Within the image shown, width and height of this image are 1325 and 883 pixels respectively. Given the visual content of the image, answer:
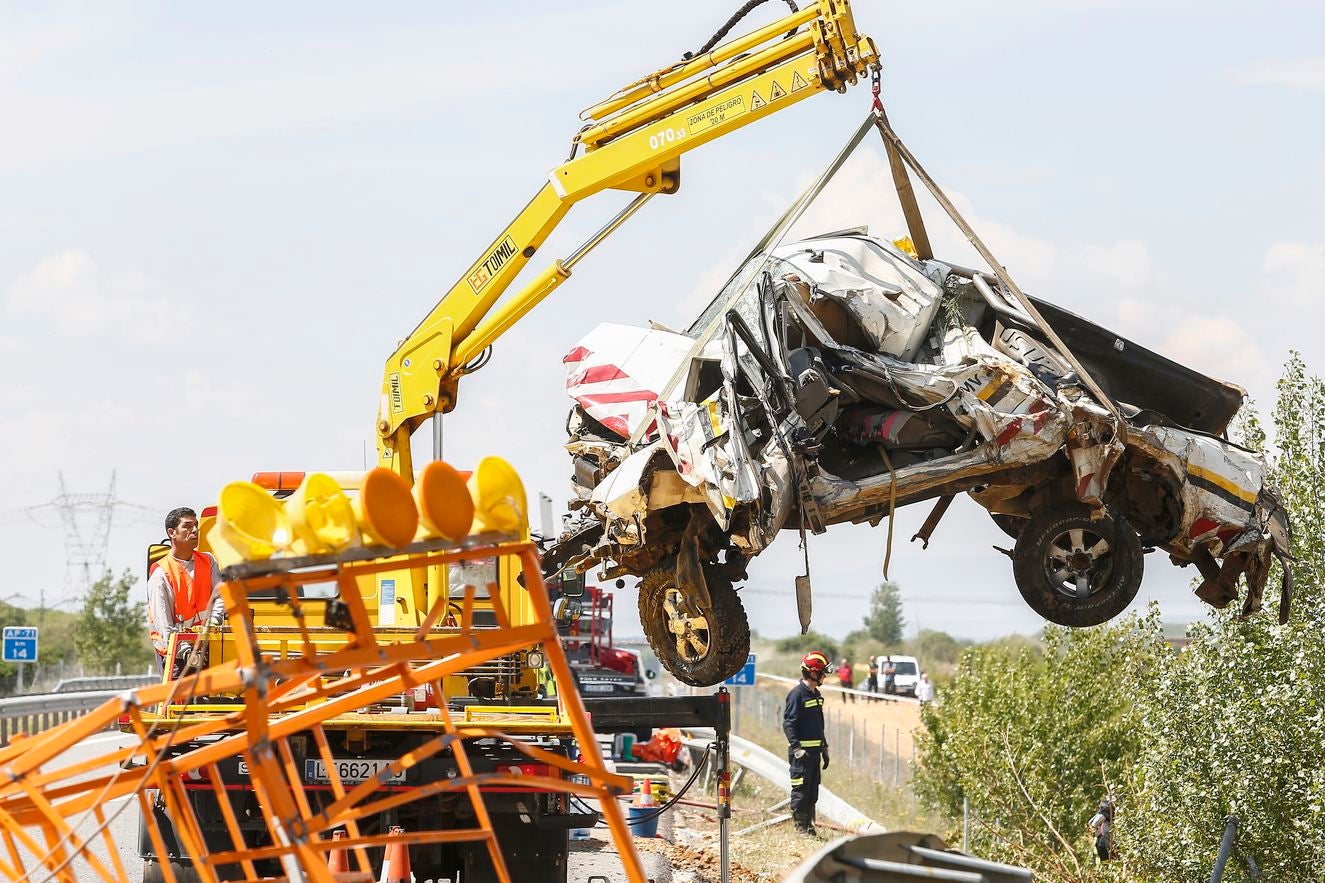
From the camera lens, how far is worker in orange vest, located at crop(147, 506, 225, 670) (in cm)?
1045

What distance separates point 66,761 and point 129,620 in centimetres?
2775

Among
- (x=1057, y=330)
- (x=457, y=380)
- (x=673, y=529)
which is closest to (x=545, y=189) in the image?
(x=457, y=380)

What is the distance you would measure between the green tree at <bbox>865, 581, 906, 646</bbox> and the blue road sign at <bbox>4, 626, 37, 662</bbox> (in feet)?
318

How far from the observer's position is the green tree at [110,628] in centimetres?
4309

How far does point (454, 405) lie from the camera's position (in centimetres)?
1287

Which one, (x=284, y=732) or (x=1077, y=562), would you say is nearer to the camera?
(x=284, y=732)

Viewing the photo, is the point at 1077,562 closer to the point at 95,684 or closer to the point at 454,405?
the point at 454,405

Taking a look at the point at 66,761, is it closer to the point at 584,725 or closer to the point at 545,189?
the point at 545,189

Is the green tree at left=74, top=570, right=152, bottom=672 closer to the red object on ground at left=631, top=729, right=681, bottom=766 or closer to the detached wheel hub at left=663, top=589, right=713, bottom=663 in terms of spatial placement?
the red object on ground at left=631, top=729, right=681, bottom=766

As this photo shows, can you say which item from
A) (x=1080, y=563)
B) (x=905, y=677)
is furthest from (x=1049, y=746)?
(x=905, y=677)

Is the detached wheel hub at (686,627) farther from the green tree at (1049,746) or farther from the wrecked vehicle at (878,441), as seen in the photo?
the green tree at (1049,746)

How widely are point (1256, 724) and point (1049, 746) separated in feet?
21.2

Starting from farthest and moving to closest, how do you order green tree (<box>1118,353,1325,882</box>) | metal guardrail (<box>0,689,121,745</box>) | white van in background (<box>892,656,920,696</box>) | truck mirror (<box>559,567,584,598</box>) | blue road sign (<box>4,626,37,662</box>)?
white van in background (<box>892,656,920,696</box>), blue road sign (<box>4,626,37,662</box>), metal guardrail (<box>0,689,121,745</box>), green tree (<box>1118,353,1325,882</box>), truck mirror (<box>559,567,584,598</box>)

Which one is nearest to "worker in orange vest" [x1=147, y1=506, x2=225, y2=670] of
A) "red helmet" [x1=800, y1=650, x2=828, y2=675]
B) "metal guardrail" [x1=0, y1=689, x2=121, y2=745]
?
"red helmet" [x1=800, y1=650, x2=828, y2=675]
